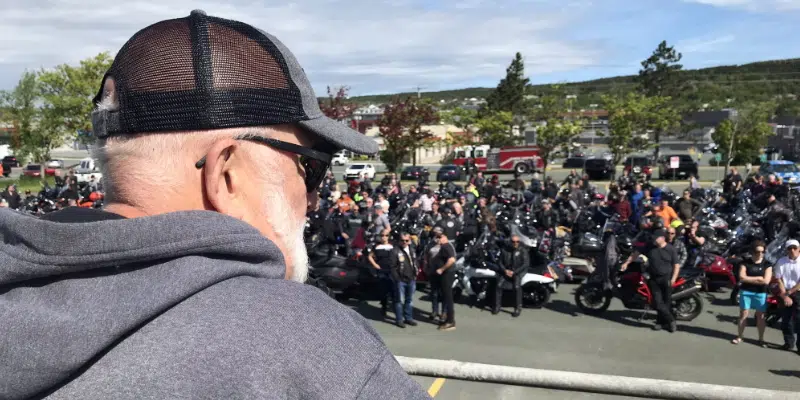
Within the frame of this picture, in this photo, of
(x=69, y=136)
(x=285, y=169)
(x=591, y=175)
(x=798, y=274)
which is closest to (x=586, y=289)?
(x=798, y=274)

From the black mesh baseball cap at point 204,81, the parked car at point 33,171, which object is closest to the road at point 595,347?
the black mesh baseball cap at point 204,81

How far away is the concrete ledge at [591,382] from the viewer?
6027 mm

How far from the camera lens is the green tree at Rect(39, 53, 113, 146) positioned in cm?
3778

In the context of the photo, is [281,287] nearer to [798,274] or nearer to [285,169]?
[285,169]

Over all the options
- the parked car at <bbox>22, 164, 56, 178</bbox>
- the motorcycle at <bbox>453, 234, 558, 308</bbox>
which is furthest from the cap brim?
the parked car at <bbox>22, 164, 56, 178</bbox>

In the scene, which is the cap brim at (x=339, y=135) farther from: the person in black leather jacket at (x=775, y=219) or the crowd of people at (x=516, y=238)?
the person in black leather jacket at (x=775, y=219)

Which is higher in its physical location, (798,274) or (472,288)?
(798,274)

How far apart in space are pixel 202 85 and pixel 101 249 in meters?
0.32

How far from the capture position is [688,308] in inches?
413

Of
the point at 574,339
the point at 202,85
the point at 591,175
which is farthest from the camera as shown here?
the point at 591,175

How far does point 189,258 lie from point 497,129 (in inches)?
1858

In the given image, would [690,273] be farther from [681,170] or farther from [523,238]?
[681,170]

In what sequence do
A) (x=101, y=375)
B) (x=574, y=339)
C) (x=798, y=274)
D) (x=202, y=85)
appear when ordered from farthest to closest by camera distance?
(x=574, y=339) → (x=798, y=274) → (x=202, y=85) → (x=101, y=375)

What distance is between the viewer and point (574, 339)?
9531 mm
